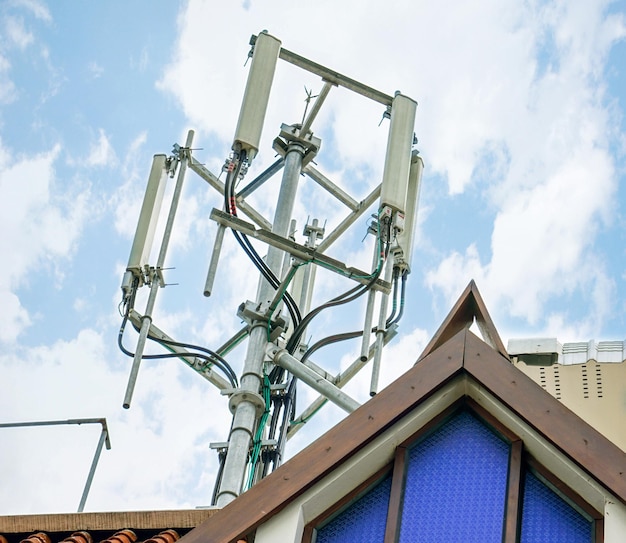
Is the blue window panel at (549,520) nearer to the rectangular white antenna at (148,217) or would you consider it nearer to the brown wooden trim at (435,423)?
the brown wooden trim at (435,423)

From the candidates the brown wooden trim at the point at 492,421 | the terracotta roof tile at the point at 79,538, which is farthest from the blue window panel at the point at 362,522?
the terracotta roof tile at the point at 79,538

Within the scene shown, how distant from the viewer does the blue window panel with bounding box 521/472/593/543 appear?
6453 millimetres

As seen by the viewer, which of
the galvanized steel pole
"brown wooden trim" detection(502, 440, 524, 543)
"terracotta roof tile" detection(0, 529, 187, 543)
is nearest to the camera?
"brown wooden trim" detection(502, 440, 524, 543)

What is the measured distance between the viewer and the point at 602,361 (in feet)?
38.5

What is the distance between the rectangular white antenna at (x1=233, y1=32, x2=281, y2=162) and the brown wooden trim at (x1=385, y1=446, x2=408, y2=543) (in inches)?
285

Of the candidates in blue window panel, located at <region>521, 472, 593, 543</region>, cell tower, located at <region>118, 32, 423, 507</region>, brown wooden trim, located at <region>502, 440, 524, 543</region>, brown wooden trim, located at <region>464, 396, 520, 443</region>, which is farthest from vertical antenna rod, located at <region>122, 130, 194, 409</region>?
blue window panel, located at <region>521, 472, 593, 543</region>

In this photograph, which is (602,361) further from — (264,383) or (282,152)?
(282,152)

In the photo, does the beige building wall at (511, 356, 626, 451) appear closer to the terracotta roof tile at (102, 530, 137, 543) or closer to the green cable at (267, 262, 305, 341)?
the green cable at (267, 262, 305, 341)

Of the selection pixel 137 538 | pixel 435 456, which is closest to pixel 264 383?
pixel 137 538

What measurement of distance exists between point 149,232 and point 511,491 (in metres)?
8.78

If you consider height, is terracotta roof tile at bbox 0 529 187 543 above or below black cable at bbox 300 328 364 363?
below

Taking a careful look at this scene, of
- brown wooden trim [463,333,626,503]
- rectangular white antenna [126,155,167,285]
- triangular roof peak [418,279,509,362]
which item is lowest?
brown wooden trim [463,333,626,503]

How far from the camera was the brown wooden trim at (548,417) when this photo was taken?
6.31 meters

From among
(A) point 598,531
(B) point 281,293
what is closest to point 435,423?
(A) point 598,531
